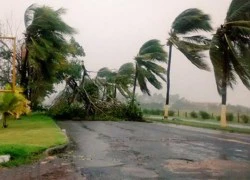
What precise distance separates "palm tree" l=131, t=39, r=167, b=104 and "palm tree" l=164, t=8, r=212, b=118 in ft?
21.5

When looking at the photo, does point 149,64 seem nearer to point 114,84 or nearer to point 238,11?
point 114,84

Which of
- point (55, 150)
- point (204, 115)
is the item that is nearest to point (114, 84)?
point (204, 115)

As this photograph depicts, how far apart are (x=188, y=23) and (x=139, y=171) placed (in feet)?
75.5

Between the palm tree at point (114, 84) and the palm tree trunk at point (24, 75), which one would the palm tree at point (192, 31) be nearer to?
the palm tree at point (114, 84)

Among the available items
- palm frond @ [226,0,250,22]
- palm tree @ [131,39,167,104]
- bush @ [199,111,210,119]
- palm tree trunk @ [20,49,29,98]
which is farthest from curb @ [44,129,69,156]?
bush @ [199,111,210,119]

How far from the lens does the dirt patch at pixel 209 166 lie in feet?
26.3

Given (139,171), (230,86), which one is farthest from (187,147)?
(230,86)

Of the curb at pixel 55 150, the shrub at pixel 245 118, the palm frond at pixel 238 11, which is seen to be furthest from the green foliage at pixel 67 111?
the curb at pixel 55 150

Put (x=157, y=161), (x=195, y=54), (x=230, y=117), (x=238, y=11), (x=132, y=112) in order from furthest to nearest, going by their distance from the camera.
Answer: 1. (x=230, y=117)
2. (x=132, y=112)
3. (x=195, y=54)
4. (x=238, y=11)
5. (x=157, y=161)

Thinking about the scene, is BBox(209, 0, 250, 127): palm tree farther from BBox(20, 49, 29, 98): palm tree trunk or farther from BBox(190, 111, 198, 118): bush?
BBox(190, 111, 198, 118): bush

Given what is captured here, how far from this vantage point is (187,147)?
12.2m

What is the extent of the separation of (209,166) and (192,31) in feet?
72.0

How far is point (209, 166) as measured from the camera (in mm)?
8617

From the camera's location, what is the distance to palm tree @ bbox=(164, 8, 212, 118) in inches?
1046
